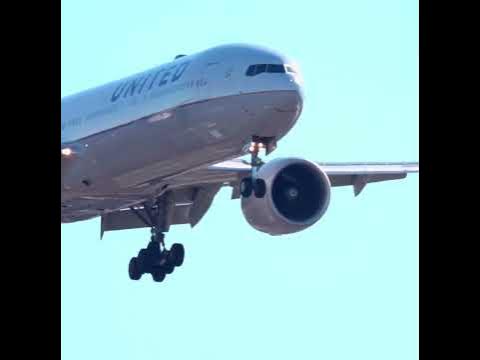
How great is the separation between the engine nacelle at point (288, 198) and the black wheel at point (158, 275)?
3.69 meters

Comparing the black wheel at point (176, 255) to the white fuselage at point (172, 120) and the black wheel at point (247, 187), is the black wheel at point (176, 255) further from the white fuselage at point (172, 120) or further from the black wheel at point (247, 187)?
the black wheel at point (247, 187)

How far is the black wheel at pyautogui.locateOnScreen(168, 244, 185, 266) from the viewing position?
3284 cm

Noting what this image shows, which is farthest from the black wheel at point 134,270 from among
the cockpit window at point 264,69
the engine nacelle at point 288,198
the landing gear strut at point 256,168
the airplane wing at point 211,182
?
the cockpit window at point 264,69

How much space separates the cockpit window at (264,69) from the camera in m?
27.2

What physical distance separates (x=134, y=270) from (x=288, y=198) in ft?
17.1

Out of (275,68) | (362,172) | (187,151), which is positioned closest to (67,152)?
(187,151)

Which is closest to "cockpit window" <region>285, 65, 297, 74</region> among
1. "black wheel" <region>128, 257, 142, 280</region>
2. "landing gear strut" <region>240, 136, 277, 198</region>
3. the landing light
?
"landing gear strut" <region>240, 136, 277, 198</region>

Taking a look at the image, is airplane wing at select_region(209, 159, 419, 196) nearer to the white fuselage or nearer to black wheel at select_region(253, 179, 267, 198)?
black wheel at select_region(253, 179, 267, 198)

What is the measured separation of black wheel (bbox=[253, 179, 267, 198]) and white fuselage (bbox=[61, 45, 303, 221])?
99 centimetres
